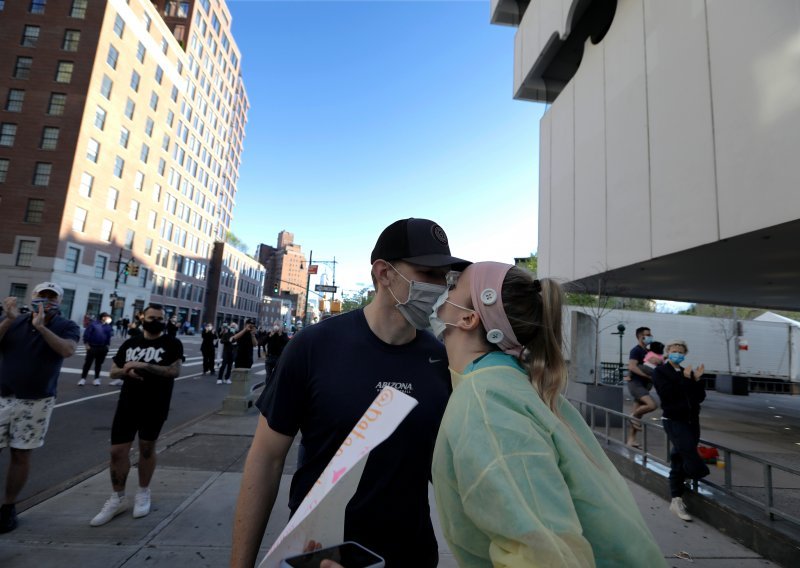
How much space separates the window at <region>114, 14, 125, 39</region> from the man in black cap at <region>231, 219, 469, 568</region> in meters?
48.8

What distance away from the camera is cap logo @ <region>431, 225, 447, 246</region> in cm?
212

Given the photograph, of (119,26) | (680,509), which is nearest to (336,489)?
(680,509)

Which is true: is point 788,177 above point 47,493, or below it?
above

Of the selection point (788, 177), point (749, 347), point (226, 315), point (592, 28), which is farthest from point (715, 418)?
point (226, 315)

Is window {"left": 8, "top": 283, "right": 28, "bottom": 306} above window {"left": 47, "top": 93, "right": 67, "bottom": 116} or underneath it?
underneath

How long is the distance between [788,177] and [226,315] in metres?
74.2

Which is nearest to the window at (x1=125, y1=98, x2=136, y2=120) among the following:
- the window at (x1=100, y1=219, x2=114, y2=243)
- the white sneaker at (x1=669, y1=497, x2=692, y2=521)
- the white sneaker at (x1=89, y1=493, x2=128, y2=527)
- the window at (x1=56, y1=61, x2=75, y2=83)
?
the window at (x1=56, y1=61, x2=75, y2=83)

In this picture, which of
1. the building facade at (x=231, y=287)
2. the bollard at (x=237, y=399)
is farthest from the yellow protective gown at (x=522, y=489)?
the building facade at (x=231, y=287)

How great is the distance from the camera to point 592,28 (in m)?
13.6

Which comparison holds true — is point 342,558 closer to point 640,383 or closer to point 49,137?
point 640,383

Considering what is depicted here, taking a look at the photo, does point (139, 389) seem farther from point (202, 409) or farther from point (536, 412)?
point (202, 409)

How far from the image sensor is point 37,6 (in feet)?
119

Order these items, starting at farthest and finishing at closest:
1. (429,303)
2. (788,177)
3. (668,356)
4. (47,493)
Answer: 1. (788,177)
2. (668,356)
3. (47,493)
4. (429,303)

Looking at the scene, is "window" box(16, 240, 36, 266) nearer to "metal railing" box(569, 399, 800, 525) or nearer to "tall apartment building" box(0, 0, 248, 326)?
"tall apartment building" box(0, 0, 248, 326)
